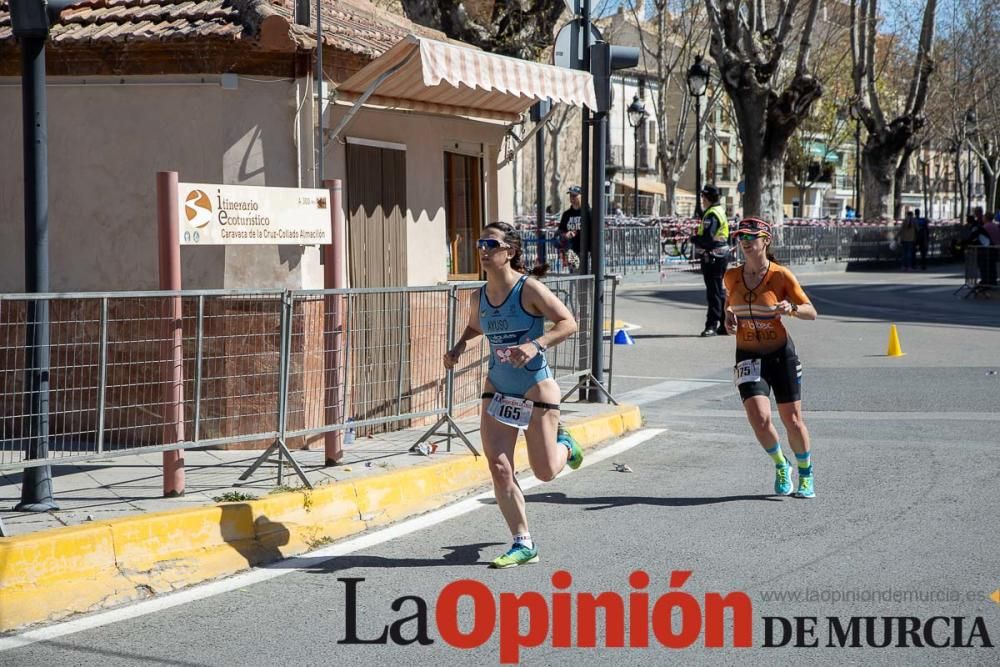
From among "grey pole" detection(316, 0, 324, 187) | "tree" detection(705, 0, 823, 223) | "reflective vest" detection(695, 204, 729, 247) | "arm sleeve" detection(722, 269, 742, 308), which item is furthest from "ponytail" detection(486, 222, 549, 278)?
"tree" detection(705, 0, 823, 223)

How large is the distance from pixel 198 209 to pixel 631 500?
3211 millimetres

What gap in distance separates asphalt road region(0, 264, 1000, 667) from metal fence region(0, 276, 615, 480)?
1252mm

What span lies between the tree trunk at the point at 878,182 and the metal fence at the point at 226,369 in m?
39.3

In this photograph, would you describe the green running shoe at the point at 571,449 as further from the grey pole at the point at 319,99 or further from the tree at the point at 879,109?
the tree at the point at 879,109

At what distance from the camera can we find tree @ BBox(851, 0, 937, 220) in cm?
4272

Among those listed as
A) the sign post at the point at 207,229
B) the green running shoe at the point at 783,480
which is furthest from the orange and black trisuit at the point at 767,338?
the sign post at the point at 207,229

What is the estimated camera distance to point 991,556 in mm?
6633

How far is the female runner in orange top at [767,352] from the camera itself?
812 cm

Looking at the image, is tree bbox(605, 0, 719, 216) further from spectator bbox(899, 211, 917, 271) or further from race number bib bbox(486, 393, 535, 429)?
race number bib bbox(486, 393, 535, 429)

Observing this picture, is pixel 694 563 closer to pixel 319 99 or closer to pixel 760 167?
pixel 319 99

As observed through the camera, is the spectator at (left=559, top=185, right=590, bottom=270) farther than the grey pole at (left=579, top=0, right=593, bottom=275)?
Yes

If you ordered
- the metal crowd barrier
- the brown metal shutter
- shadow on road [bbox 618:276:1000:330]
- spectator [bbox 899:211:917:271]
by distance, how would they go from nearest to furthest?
the brown metal shutter < shadow on road [bbox 618:276:1000:330] < the metal crowd barrier < spectator [bbox 899:211:917:271]

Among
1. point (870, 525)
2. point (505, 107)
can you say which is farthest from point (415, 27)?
point (870, 525)

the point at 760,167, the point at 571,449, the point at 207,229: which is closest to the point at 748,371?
the point at 571,449
